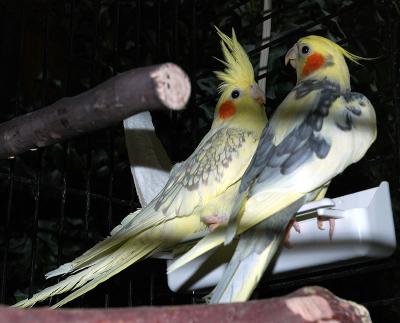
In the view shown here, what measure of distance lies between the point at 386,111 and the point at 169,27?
0.67 metres

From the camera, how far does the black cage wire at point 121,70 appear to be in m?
1.49

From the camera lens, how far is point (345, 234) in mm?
951

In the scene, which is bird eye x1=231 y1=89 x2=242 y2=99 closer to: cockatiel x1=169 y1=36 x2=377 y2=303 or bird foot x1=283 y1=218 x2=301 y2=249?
cockatiel x1=169 y1=36 x2=377 y2=303

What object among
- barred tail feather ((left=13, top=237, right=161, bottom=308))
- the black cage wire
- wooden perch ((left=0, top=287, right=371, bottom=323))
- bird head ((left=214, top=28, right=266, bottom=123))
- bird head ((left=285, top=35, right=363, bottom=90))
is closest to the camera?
wooden perch ((left=0, top=287, right=371, bottom=323))

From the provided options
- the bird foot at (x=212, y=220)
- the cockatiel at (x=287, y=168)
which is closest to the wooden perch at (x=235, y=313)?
the cockatiel at (x=287, y=168)

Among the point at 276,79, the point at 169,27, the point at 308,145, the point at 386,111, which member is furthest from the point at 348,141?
the point at 169,27

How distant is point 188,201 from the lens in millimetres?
1135

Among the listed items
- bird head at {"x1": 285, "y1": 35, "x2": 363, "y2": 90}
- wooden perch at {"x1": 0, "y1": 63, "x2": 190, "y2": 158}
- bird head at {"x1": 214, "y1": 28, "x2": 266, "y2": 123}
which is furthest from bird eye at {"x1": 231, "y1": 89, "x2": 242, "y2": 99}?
wooden perch at {"x1": 0, "y1": 63, "x2": 190, "y2": 158}

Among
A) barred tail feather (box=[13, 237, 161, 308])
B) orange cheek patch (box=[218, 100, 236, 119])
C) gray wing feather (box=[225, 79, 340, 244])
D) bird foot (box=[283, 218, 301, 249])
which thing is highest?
orange cheek patch (box=[218, 100, 236, 119])

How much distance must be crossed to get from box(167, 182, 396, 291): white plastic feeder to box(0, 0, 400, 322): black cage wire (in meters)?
0.37

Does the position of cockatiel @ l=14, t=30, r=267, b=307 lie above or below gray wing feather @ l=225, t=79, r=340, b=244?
below

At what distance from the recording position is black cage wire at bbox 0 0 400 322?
1.49 metres

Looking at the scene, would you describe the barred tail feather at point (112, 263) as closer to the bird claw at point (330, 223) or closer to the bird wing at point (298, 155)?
the bird wing at point (298, 155)

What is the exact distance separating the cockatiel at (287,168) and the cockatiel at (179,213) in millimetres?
104
